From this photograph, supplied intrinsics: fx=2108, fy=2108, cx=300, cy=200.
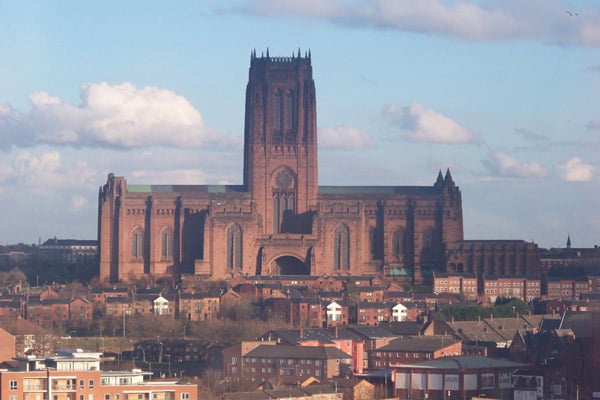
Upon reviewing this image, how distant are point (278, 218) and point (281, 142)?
6.23 m

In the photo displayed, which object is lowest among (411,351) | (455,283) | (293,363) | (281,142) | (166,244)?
(293,363)

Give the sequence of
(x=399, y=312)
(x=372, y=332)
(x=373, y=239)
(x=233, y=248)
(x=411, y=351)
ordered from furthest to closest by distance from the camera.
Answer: (x=373, y=239) → (x=233, y=248) → (x=399, y=312) → (x=372, y=332) → (x=411, y=351)

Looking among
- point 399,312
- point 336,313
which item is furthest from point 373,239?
point 336,313

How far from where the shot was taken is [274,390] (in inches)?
3615

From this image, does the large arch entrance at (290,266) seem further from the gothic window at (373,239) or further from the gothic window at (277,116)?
the gothic window at (277,116)

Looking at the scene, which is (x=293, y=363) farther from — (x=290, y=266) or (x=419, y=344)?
(x=290, y=266)

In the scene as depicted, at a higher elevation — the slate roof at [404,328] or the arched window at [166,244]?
the arched window at [166,244]

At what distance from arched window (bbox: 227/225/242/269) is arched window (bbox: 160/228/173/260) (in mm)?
5450

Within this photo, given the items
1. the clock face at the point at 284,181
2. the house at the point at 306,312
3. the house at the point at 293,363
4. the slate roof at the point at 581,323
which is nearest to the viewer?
the slate roof at the point at 581,323

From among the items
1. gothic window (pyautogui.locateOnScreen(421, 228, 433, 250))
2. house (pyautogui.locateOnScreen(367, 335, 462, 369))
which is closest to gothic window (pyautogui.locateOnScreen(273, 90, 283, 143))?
gothic window (pyautogui.locateOnScreen(421, 228, 433, 250))

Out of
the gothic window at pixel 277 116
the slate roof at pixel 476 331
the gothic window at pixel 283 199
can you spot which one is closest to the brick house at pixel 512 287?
the gothic window at pixel 283 199

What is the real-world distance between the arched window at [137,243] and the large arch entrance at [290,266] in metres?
10.9

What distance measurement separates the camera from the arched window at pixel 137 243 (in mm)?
170125

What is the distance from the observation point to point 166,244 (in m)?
171
